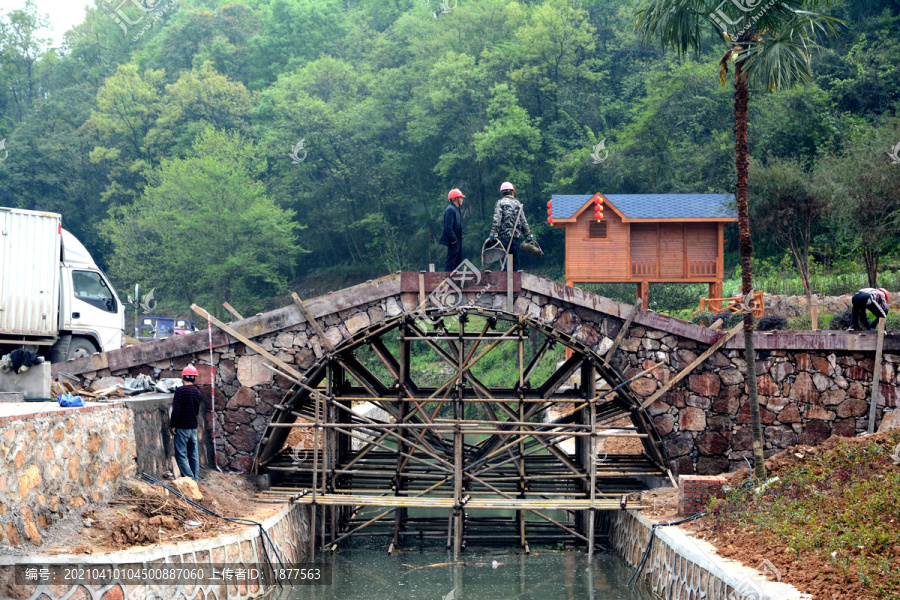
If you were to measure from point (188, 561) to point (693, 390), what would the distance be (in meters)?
9.60

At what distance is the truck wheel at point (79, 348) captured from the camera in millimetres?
19266

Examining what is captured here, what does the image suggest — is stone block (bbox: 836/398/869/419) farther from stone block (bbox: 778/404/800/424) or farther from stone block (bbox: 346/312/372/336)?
stone block (bbox: 346/312/372/336)

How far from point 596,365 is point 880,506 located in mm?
6140

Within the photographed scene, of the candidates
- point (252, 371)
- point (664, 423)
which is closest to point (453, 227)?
point (252, 371)

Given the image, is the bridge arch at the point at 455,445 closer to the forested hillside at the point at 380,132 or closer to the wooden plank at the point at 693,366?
the wooden plank at the point at 693,366

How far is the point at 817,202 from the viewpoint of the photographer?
2831cm

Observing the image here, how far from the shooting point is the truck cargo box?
58.1ft

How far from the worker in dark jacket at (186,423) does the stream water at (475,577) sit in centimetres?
259

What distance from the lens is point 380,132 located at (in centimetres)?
5041

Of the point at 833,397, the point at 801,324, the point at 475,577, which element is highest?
the point at 801,324

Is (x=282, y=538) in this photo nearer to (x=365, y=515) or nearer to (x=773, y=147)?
(x=365, y=515)

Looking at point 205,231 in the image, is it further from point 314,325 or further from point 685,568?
point 685,568

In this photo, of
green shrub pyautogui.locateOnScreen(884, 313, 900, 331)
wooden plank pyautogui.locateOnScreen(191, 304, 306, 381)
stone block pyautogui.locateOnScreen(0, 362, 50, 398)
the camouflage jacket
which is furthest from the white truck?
green shrub pyautogui.locateOnScreen(884, 313, 900, 331)

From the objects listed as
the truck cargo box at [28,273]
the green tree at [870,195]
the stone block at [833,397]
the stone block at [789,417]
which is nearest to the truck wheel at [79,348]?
the truck cargo box at [28,273]
